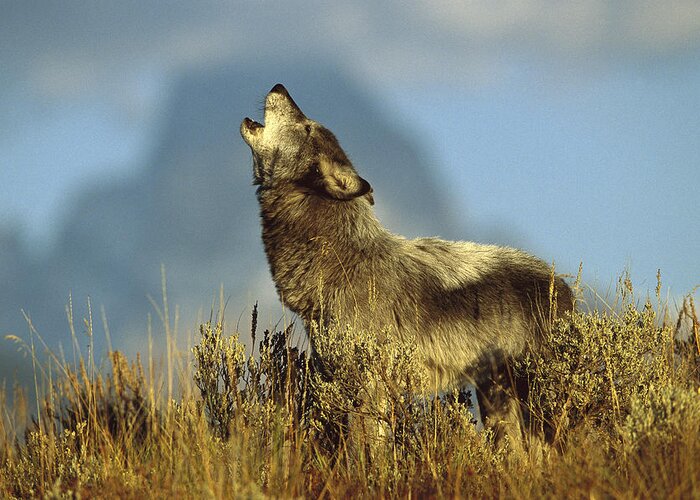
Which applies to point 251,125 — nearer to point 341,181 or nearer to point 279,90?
point 279,90

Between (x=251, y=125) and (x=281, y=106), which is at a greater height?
(x=281, y=106)

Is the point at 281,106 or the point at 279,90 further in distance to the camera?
the point at 279,90

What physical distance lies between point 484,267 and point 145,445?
3.25 m

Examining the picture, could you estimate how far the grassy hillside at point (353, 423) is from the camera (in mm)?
4684

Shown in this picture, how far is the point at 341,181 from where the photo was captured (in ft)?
21.7

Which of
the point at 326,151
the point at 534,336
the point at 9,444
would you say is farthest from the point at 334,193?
the point at 9,444

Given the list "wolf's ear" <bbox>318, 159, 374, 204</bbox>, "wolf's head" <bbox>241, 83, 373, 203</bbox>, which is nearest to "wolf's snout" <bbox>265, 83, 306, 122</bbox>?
"wolf's head" <bbox>241, 83, 373, 203</bbox>

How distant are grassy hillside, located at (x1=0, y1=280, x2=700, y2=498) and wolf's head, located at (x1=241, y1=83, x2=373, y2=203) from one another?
49.2 inches

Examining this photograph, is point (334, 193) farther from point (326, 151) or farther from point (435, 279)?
point (435, 279)

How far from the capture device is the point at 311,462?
19.0 ft

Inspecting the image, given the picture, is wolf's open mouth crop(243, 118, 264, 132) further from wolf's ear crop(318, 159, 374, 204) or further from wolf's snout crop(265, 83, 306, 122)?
wolf's ear crop(318, 159, 374, 204)

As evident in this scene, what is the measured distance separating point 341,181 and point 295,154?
0.53 m

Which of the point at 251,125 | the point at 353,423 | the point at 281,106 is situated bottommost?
the point at 353,423

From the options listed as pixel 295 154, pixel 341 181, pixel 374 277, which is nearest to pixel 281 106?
pixel 295 154
